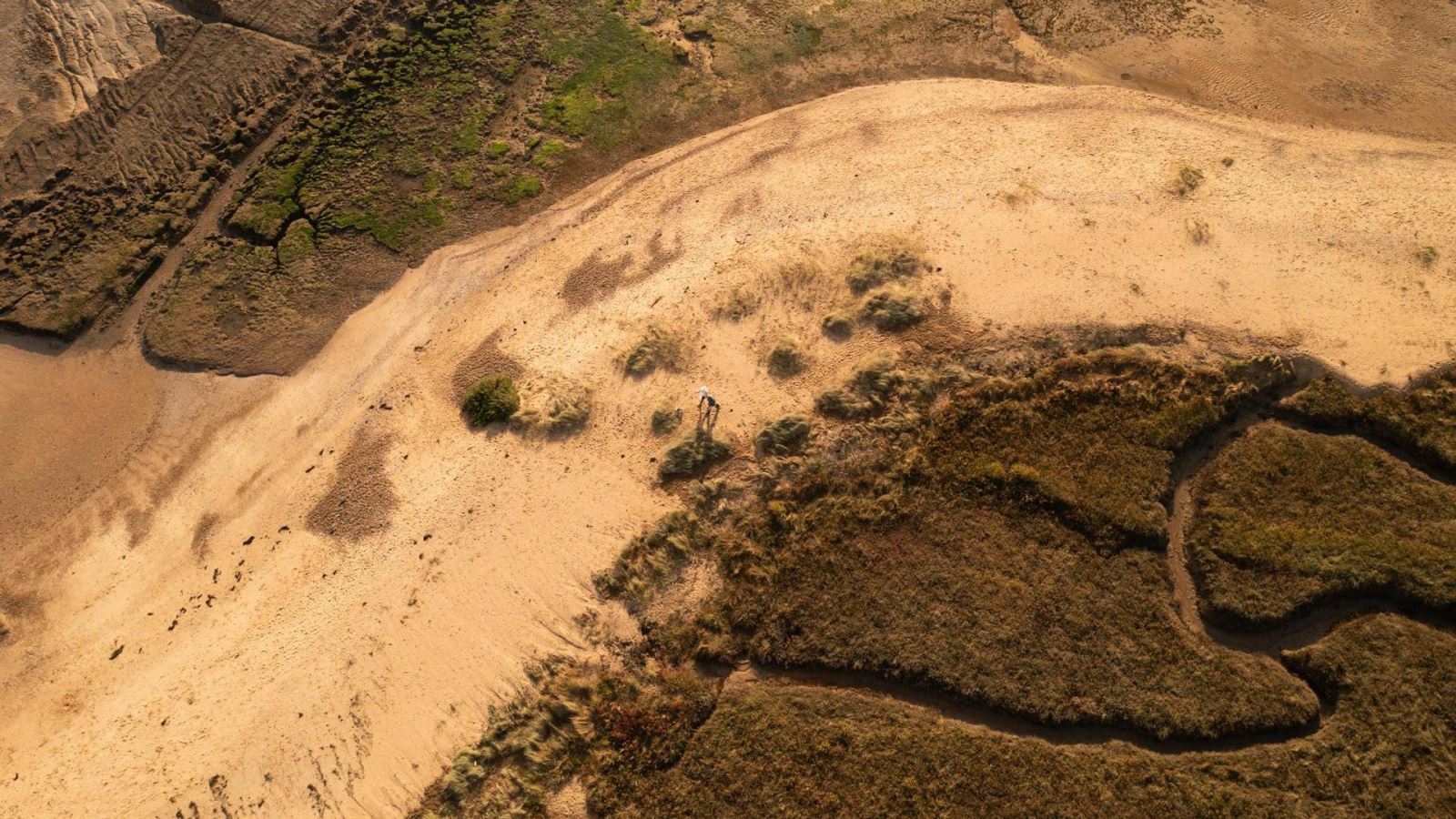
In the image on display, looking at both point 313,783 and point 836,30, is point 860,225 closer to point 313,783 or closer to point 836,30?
point 836,30

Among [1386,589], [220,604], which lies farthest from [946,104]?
[220,604]

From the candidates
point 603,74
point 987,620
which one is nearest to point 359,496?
point 987,620

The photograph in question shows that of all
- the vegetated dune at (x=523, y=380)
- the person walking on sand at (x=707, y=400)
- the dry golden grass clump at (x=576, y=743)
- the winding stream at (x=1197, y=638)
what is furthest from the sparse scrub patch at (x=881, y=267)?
the dry golden grass clump at (x=576, y=743)

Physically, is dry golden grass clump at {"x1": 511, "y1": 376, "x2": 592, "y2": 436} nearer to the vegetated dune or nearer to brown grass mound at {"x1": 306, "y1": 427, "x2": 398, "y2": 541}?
the vegetated dune

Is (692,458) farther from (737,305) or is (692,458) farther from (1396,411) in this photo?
(1396,411)

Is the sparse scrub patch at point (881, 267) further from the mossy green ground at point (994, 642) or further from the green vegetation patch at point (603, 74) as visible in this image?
the green vegetation patch at point (603, 74)

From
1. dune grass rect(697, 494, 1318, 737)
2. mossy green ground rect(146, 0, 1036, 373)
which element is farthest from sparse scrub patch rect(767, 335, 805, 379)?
mossy green ground rect(146, 0, 1036, 373)
